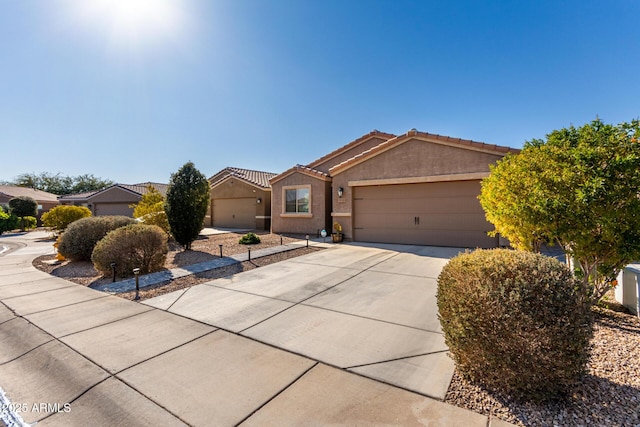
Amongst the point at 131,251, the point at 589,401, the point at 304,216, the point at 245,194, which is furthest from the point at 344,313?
the point at 245,194

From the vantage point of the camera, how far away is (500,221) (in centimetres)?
493

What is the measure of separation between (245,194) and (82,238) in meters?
11.8

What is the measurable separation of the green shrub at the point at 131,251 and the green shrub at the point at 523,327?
7695mm

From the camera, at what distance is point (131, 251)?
7.25m

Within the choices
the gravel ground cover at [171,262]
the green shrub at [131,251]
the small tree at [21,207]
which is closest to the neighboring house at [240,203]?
the gravel ground cover at [171,262]

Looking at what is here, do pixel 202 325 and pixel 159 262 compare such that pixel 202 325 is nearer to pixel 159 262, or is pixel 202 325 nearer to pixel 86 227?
pixel 159 262

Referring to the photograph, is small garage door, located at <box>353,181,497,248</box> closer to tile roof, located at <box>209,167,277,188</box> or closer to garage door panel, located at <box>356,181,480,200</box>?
garage door panel, located at <box>356,181,480,200</box>

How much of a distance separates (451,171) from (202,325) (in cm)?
997

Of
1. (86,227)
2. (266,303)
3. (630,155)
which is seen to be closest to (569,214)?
(630,155)

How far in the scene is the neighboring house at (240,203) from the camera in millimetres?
19312

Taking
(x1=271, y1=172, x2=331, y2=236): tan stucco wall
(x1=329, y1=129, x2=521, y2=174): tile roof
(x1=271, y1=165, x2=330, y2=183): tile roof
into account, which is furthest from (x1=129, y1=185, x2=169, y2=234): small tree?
(x1=329, y1=129, x2=521, y2=174): tile roof

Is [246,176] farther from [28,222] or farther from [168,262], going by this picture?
[28,222]

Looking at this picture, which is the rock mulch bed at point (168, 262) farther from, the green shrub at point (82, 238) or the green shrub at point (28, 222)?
the green shrub at point (28, 222)

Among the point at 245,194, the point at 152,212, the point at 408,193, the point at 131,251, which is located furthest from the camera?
the point at 245,194
